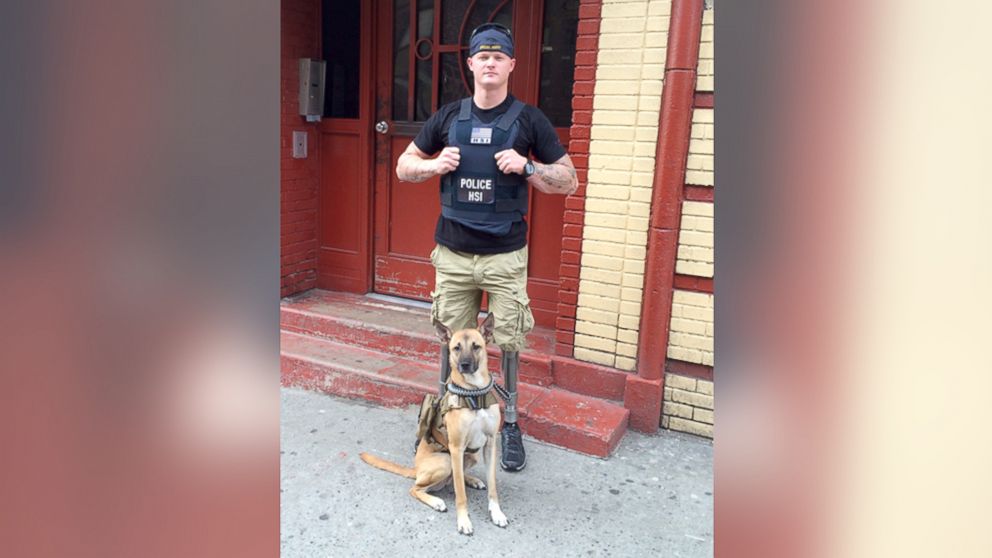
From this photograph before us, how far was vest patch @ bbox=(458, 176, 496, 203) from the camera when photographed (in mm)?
3391

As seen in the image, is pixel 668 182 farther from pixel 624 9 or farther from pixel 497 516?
pixel 497 516

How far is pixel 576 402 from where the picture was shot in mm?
4207

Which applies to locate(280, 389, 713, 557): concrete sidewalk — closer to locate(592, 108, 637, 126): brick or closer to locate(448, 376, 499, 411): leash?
locate(448, 376, 499, 411): leash

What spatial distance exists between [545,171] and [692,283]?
1176 millimetres

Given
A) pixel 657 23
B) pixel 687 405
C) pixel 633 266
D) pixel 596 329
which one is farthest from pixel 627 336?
pixel 657 23

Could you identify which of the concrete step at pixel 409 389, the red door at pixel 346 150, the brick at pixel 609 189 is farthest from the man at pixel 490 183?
the red door at pixel 346 150

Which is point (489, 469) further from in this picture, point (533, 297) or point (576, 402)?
point (533, 297)

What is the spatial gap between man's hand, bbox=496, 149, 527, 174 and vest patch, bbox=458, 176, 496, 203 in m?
0.15

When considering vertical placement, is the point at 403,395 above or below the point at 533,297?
below

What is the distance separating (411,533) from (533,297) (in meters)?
2.30

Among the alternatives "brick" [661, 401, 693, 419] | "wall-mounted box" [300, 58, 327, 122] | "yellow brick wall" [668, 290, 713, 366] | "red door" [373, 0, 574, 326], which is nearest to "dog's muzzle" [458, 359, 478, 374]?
"yellow brick wall" [668, 290, 713, 366]

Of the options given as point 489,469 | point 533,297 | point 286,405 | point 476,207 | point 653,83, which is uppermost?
point 653,83

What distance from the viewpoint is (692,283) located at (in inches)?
155
